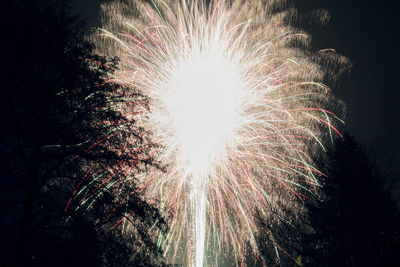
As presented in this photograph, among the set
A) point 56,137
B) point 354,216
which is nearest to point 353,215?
point 354,216

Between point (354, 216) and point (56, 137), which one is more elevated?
point (354, 216)

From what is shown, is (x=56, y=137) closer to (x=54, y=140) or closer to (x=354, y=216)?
(x=54, y=140)

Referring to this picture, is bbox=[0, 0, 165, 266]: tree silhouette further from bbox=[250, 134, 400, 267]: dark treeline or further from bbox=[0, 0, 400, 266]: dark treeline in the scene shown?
bbox=[250, 134, 400, 267]: dark treeline

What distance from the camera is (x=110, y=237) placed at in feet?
20.3

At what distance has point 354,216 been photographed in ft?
33.6

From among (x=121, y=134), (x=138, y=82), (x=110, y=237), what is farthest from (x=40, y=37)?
(x=138, y=82)

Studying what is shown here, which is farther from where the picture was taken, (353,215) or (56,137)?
(353,215)

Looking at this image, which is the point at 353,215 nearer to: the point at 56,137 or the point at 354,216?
the point at 354,216

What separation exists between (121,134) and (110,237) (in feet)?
8.80

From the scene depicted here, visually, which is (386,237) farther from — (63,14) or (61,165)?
(63,14)

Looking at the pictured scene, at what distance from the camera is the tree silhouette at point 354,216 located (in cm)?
956

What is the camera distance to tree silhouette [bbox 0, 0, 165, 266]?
5160mm

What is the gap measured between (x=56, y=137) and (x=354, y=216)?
37.8ft

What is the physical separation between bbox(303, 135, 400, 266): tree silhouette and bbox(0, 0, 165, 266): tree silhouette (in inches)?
336
